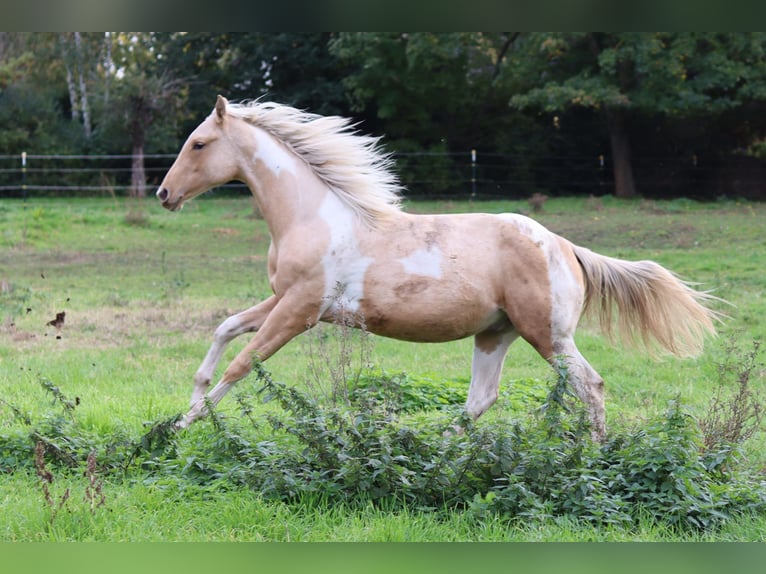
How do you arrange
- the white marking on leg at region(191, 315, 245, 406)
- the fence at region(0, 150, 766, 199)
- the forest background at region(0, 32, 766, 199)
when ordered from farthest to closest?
the fence at region(0, 150, 766, 199)
the forest background at region(0, 32, 766, 199)
the white marking on leg at region(191, 315, 245, 406)

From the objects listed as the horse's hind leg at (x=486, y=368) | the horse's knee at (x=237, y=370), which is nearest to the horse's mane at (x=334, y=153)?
the horse's hind leg at (x=486, y=368)

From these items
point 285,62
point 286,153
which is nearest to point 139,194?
point 285,62

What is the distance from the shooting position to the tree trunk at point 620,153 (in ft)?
88.5

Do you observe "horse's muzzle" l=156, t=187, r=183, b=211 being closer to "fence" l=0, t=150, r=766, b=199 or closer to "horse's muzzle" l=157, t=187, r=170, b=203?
"horse's muzzle" l=157, t=187, r=170, b=203

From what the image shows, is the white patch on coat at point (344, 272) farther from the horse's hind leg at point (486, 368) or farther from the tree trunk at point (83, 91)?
the tree trunk at point (83, 91)

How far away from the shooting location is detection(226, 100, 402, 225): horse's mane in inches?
234

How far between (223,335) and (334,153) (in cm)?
143

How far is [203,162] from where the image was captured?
591cm

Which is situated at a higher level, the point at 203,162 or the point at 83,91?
the point at 83,91

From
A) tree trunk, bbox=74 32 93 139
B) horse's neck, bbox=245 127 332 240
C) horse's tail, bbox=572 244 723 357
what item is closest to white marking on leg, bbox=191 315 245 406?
horse's neck, bbox=245 127 332 240

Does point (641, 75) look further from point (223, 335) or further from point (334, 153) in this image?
point (223, 335)

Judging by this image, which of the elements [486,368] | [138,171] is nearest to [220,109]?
[486,368]

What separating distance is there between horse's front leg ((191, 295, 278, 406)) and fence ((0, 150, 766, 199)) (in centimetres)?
2069

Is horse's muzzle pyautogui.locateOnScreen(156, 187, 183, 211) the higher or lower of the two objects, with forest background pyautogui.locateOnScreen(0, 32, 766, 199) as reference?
lower
